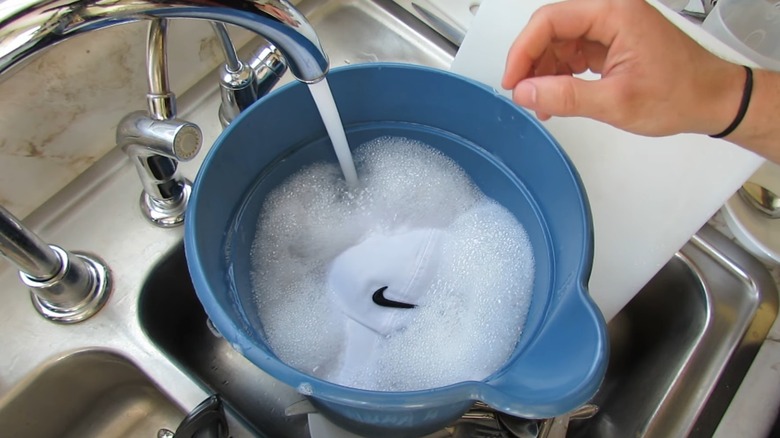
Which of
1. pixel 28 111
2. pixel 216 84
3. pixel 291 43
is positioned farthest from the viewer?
pixel 216 84

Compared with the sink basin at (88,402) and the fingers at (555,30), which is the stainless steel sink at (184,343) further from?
the fingers at (555,30)

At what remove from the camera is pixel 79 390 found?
61 cm

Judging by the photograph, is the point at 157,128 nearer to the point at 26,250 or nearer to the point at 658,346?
the point at 26,250

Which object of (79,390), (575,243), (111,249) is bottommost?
(79,390)

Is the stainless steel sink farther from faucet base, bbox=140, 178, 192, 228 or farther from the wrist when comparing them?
the wrist

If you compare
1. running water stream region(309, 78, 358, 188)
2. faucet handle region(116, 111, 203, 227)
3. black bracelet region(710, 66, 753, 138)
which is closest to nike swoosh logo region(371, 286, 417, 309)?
running water stream region(309, 78, 358, 188)

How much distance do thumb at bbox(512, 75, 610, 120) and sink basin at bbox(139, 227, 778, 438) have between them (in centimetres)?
33

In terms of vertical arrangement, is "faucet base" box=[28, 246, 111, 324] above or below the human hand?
below

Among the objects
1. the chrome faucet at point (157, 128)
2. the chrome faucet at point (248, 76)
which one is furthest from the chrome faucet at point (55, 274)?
the chrome faucet at point (248, 76)

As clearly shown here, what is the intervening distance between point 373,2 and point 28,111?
1.49ft

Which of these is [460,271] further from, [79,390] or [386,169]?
[79,390]

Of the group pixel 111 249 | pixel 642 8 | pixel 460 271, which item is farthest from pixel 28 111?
pixel 642 8

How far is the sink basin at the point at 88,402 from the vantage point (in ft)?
1.85

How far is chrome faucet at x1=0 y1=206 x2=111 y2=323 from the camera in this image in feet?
1.62
